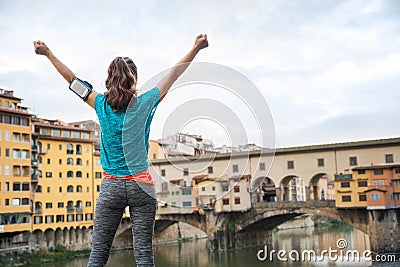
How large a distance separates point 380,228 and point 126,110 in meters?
23.5

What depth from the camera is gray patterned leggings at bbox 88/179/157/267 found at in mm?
1799

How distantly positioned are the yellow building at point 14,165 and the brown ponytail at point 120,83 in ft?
77.1

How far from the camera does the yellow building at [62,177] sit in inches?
1051

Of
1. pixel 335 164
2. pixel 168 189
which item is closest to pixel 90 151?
pixel 335 164

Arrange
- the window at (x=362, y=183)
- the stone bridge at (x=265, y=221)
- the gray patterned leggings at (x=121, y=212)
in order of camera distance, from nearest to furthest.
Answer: the gray patterned leggings at (x=121, y=212) < the stone bridge at (x=265, y=221) < the window at (x=362, y=183)

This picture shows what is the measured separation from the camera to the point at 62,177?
27984 millimetres

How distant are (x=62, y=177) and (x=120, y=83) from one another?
27265mm

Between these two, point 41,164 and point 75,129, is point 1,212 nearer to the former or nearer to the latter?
point 41,164

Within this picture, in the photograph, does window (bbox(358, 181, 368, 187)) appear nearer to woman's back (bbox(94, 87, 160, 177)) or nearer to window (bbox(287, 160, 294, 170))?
window (bbox(287, 160, 294, 170))

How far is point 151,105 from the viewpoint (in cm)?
185

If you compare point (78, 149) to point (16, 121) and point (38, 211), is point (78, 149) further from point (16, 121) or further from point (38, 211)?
point (16, 121)

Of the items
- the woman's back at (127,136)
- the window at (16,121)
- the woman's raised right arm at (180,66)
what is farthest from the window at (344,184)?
the woman's back at (127,136)

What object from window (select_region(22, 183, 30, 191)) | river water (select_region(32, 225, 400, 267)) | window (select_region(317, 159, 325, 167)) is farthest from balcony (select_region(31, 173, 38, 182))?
window (select_region(317, 159, 325, 167))

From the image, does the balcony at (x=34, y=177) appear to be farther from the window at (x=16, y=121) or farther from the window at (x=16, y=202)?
the window at (x=16, y=121)
